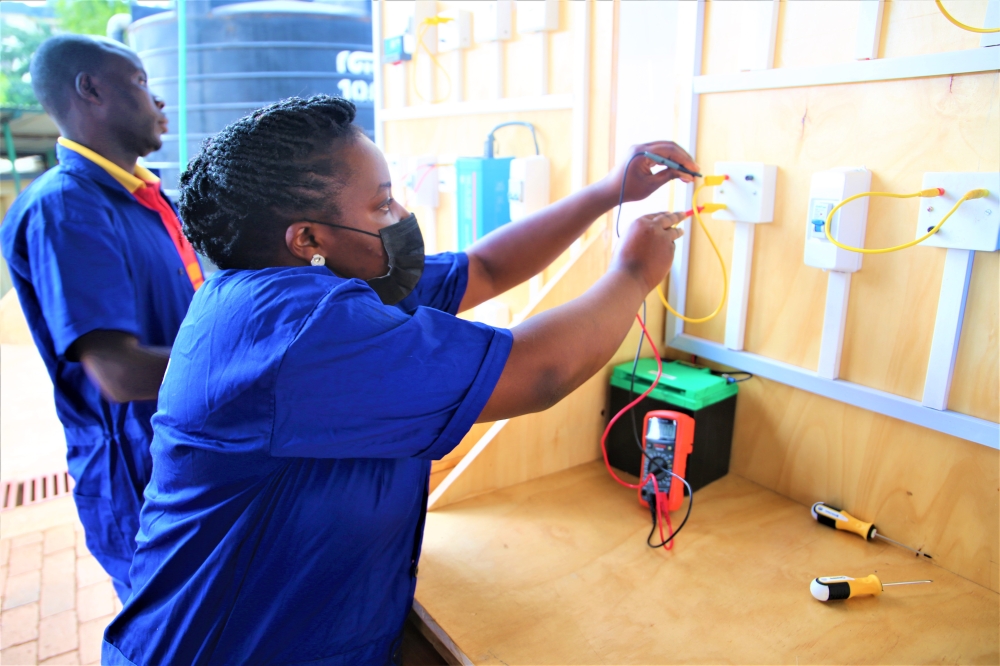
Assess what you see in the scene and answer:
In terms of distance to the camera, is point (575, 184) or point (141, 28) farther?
point (141, 28)

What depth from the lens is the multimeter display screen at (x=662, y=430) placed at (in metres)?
1.31

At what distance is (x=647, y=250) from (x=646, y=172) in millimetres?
312

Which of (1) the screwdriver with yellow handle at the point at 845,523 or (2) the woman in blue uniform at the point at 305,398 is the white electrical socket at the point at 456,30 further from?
(1) the screwdriver with yellow handle at the point at 845,523

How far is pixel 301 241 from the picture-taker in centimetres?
87

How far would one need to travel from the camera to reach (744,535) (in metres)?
1.23

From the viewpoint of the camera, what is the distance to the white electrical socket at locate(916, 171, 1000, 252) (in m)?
1.00

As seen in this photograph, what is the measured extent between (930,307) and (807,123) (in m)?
0.39

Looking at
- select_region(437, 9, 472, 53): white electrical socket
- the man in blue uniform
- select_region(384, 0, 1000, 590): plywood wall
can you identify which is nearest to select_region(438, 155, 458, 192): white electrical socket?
select_region(437, 9, 472, 53): white electrical socket

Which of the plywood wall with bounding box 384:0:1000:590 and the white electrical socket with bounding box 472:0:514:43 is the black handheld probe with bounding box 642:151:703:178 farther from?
the white electrical socket with bounding box 472:0:514:43

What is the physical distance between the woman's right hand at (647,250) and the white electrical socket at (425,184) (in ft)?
4.18

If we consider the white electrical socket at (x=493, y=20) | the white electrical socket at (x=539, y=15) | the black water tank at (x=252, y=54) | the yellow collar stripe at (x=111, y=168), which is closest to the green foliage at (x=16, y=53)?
the black water tank at (x=252, y=54)

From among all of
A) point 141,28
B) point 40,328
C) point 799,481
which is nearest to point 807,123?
point 799,481

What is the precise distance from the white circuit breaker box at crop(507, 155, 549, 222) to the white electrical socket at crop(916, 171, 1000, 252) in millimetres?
913

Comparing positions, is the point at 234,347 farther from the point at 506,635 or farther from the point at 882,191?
the point at 882,191
